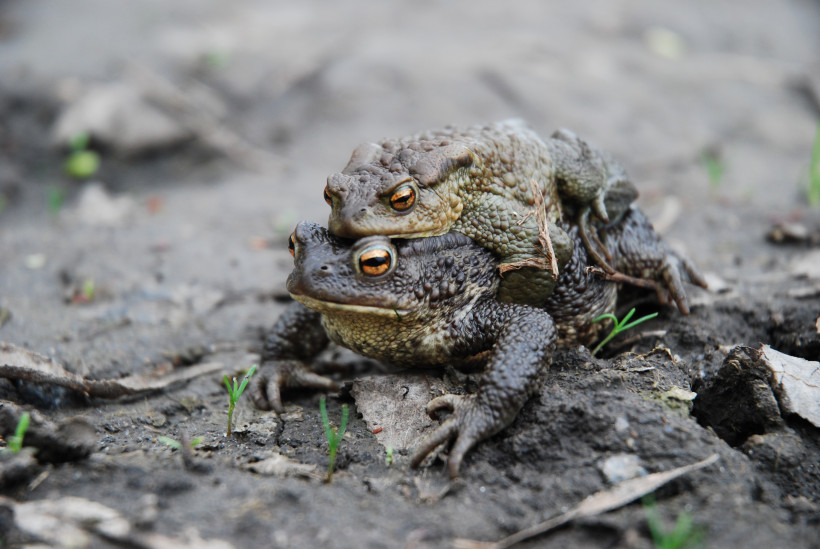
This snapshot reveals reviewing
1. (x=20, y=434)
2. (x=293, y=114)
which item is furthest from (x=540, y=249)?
(x=293, y=114)

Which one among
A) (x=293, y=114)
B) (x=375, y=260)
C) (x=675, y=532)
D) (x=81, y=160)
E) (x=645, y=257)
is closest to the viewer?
(x=675, y=532)

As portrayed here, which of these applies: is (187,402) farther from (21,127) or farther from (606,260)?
(21,127)

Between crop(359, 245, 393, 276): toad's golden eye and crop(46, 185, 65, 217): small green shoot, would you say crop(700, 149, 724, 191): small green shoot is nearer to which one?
crop(359, 245, 393, 276): toad's golden eye

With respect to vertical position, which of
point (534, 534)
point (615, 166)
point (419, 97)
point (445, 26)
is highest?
point (445, 26)

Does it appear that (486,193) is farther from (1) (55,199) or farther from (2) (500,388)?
(1) (55,199)

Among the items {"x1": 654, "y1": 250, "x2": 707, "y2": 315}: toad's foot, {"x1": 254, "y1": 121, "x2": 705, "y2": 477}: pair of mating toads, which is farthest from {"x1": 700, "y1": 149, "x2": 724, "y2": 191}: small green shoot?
{"x1": 254, "y1": 121, "x2": 705, "y2": 477}: pair of mating toads

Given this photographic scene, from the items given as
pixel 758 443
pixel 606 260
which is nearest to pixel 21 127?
pixel 606 260
